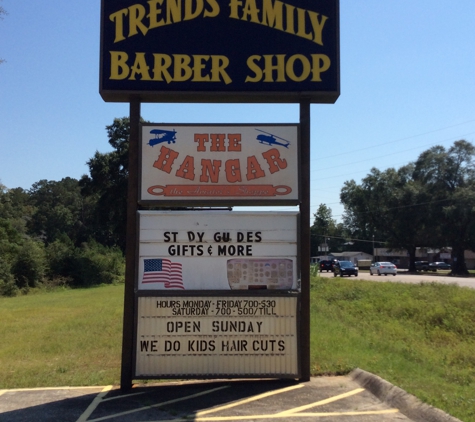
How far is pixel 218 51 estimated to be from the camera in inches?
345

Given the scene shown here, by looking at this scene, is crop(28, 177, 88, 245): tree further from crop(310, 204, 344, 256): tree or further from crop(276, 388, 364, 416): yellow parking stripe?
crop(276, 388, 364, 416): yellow parking stripe

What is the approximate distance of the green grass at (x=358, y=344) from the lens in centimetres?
846

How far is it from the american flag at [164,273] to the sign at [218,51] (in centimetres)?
264

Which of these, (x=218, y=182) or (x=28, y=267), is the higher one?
(x=218, y=182)

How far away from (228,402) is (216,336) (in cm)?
120

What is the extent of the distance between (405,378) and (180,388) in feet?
11.0

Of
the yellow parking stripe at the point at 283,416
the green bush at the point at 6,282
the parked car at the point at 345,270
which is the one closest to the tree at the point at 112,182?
the green bush at the point at 6,282

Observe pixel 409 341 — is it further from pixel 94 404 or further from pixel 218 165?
pixel 94 404

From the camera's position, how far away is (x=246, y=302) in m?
8.40

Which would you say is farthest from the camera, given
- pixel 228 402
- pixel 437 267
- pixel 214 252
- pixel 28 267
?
pixel 437 267

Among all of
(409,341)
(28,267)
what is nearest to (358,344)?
(409,341)

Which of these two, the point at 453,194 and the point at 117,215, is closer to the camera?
the point at 117,215

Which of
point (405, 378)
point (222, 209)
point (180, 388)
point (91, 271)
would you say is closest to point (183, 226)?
point (222, 209)

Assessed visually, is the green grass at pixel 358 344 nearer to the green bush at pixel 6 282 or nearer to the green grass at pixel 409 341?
the green grass at pixel 409 341
